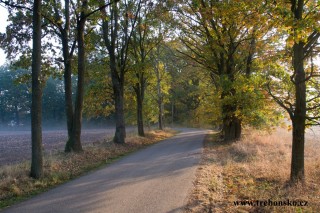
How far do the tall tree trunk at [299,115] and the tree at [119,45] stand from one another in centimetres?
1417

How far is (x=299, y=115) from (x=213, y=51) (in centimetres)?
1170

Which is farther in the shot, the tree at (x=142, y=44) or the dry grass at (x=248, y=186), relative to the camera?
the tree at (x=142, y=44)

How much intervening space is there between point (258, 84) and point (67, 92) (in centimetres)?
1082

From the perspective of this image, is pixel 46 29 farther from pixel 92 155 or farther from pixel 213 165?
pixel 213 165

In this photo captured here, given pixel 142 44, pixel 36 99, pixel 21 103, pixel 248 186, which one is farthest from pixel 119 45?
pixel 21 103

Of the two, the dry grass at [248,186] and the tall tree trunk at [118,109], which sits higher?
the tall tree trunk at [118,109]

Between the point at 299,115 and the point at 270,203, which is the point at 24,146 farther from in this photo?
the point at 270,203

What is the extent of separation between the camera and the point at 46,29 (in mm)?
16078

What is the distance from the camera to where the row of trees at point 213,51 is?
8961mm

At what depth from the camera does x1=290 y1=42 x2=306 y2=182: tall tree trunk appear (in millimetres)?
8875

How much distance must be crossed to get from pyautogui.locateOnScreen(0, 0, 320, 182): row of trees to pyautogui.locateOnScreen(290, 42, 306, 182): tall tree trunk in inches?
1.1

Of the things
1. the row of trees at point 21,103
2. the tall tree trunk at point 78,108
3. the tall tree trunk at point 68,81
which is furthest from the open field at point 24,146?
the row of trees at point 21,103

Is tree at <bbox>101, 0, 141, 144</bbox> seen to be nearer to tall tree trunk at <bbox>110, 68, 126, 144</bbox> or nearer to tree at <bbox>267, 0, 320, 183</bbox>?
tall tree trunk at <bbox>110, 68, 126, 144</bbox>

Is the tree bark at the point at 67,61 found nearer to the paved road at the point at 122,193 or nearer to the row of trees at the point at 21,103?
the paved road at the point at 122,193
